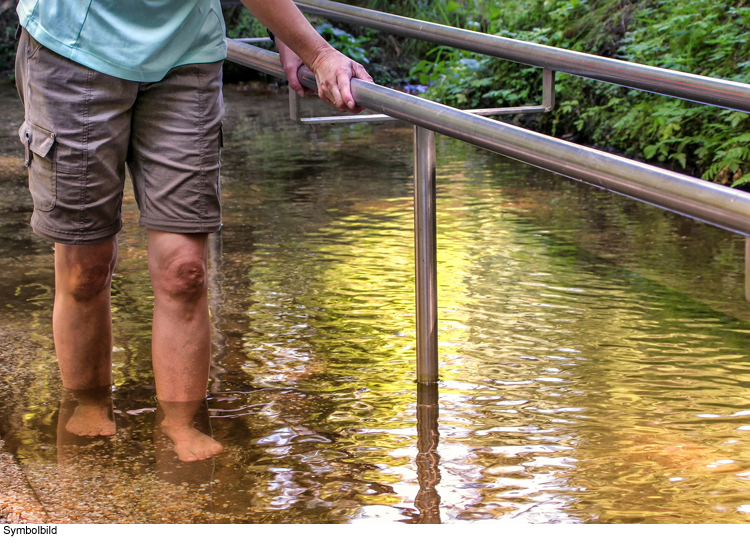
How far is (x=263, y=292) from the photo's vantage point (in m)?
3.06

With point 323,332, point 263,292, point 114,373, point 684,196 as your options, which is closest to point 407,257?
point 263,292

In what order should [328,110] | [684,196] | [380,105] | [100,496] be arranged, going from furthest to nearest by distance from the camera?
[328,110] < [380,105] < [100,496] < [684,196]

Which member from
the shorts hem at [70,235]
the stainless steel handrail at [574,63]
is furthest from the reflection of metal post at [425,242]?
the shorts hem at [70,235]

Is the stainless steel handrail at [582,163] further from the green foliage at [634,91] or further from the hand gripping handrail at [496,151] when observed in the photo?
the green foliage at [634,91]

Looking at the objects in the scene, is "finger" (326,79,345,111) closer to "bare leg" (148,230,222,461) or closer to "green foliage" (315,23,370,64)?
"bare leg" (148,230,222,461)

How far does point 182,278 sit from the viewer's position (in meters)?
1.97

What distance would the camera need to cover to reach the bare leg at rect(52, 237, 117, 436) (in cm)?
204

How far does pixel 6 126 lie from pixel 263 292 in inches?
196

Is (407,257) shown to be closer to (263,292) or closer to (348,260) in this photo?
(348,260)

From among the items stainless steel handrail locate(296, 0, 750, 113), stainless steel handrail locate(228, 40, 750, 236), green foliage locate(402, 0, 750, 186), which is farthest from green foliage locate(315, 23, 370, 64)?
stainless steel handrail locate(228, 40, 750, 236)

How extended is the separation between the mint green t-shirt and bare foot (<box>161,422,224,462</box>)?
71 cm

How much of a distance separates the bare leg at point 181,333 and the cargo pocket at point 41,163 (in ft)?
0.69

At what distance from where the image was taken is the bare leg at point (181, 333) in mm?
1958

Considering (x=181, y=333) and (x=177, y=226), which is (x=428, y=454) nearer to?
(x=181, y=333)
